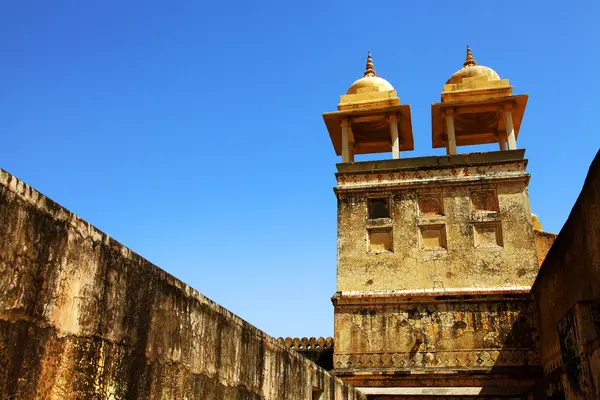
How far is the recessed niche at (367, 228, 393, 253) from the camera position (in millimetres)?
10359

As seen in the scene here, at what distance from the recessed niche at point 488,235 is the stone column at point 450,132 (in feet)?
5.41

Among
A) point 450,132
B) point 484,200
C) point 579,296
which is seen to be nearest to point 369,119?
point 450,132

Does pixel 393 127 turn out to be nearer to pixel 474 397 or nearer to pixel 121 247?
pixel 474 397

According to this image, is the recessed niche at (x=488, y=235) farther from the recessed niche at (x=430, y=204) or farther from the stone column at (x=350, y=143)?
the stone column at (x=350, y=143)

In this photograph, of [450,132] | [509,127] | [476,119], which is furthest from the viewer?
[476,119]

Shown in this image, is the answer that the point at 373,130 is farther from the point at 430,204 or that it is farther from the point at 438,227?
the point at 438,227

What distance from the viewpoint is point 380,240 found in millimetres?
10453

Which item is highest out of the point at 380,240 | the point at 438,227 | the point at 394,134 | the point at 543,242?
the point at 394,134

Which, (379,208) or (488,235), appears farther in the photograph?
(379,208)

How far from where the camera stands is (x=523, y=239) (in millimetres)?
9930

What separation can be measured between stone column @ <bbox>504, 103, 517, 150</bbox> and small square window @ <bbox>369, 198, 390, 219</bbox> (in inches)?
102

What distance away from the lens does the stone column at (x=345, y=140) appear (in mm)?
11478

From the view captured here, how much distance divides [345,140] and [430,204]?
2.30 m

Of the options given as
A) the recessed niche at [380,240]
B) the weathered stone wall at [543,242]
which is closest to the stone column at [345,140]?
the recessed niche at [380,240]
